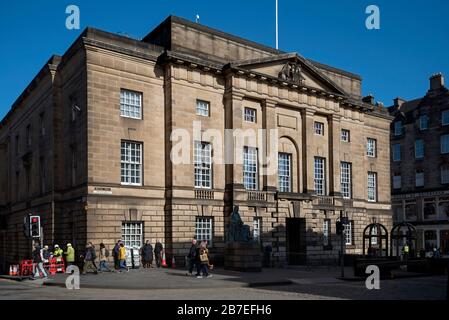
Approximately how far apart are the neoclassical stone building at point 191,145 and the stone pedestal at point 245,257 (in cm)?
420

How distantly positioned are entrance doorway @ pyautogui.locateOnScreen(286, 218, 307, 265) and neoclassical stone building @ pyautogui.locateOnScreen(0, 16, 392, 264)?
9cm

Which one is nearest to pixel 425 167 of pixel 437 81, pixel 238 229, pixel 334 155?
pixel 437 81

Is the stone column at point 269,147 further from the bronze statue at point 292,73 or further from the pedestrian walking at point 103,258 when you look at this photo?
the pedestrian walking at point 103,258

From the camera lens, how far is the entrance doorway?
1423 inches

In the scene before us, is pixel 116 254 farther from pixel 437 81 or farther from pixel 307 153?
pixel 437 81

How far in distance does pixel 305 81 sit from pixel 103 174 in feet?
55.9

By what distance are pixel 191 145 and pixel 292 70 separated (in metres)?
10.4

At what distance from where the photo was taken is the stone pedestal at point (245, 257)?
26.6 metres

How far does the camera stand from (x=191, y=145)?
3103 centimetres

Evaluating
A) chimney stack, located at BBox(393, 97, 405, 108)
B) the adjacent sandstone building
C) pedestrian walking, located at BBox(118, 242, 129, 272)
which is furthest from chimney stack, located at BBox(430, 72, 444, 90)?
pedestrian walking, located at BBox(118, 242, 129, 272)

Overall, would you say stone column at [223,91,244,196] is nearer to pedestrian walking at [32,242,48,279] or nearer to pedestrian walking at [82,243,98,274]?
pedestrian walking at [82,243,98,274]

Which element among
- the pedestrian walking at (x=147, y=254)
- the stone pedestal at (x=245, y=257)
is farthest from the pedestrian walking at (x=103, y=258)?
the stone pedestal at (x=245, y=257)
